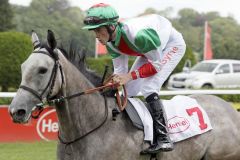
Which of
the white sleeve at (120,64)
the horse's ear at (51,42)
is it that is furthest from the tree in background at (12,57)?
the horse's ear at (51,42)

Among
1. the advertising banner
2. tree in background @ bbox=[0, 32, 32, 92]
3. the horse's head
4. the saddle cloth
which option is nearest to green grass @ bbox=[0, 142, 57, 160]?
the advertising banner

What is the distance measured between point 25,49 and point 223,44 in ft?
111

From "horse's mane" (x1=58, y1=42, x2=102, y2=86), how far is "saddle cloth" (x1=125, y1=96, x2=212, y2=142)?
34cm

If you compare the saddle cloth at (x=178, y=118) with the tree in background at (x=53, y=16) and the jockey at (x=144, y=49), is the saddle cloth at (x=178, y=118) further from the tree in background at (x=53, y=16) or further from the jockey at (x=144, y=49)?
the tree in background at (x=53, y=16)

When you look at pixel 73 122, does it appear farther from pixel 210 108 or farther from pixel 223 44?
pixel 223 44

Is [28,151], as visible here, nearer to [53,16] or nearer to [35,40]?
[35,40]

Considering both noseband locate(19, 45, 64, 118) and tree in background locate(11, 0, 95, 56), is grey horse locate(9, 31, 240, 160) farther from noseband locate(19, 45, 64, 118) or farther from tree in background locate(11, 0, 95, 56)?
Result: tree in background locate(11, 0, 95, 56)

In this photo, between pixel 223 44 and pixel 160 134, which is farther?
pixel 223 44

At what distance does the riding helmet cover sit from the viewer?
430cm

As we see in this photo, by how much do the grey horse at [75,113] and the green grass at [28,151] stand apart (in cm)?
402

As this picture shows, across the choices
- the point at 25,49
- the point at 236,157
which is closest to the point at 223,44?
the point at 25,49

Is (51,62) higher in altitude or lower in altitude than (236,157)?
higher

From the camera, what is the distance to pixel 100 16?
14.1ft

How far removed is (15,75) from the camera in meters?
17.0
